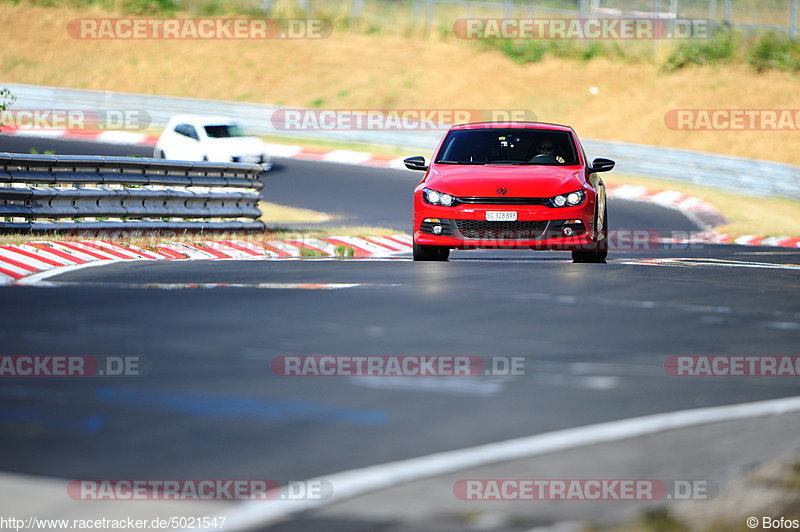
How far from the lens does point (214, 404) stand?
631cm

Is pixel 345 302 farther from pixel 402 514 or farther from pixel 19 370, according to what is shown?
pixel 402 514

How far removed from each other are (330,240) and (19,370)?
11.9 metres

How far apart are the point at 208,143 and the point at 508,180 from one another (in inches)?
657

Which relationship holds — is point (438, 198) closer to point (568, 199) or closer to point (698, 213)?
point (568, 199)

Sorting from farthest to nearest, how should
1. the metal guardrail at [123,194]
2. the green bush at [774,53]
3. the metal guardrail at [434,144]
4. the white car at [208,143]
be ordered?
the green bush at [774,53], the metal guardrail at [434,144], the white car at [208,143], the metal guardrail at [123,194]

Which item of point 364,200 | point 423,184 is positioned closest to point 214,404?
point 423,184

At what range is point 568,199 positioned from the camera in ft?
46.1

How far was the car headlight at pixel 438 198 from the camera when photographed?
14016mm

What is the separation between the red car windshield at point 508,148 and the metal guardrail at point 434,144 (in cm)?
1614

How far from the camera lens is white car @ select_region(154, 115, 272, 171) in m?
29.6

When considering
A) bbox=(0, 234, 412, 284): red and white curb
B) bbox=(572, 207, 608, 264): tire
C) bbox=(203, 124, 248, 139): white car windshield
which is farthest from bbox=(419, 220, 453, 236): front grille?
bbox=(203, 124, 248, 139): white car windshield

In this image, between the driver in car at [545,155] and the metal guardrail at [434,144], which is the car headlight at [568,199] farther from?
the metal guardrail at [434,144]

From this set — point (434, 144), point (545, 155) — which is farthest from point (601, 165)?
point (434, 144)

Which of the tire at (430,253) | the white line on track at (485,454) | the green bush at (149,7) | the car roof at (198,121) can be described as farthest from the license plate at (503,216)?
the green bush at (149,7)
